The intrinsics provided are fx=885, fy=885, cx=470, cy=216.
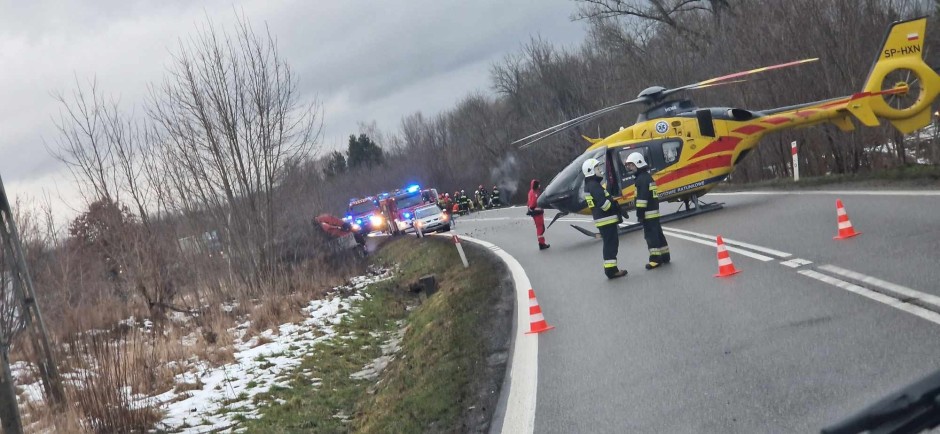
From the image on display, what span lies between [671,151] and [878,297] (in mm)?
12903

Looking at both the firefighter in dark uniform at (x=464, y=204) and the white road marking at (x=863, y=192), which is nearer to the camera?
the white road marking at (x=863, y=192)

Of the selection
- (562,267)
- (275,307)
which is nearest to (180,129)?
(275,307)

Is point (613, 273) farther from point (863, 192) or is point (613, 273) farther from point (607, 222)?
point (863, 192)

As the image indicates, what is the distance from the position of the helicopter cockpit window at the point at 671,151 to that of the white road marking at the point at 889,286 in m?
10.4

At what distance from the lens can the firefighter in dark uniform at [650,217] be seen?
14047 mm

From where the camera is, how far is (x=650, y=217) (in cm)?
1401

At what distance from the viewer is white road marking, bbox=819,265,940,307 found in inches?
318

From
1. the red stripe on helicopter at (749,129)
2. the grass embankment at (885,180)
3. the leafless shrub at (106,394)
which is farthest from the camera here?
the red stripe on helicopter at (749,129)

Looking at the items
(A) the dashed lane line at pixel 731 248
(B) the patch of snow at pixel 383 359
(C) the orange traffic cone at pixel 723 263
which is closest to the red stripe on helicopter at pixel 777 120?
(A) the dashed lane line at pixel 731 248

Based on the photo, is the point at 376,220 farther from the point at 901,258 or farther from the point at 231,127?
the point at 901,258

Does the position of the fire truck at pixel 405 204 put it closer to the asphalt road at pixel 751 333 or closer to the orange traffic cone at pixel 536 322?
the asphalt road at pixel 751 333

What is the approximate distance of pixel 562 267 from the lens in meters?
17.7

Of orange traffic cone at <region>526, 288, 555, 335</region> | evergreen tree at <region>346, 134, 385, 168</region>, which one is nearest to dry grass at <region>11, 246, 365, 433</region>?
orange traffic cone at <region>526, 288, 555, 335</region>

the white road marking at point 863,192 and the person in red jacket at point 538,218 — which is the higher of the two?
the person in red jacket at point 538,218
